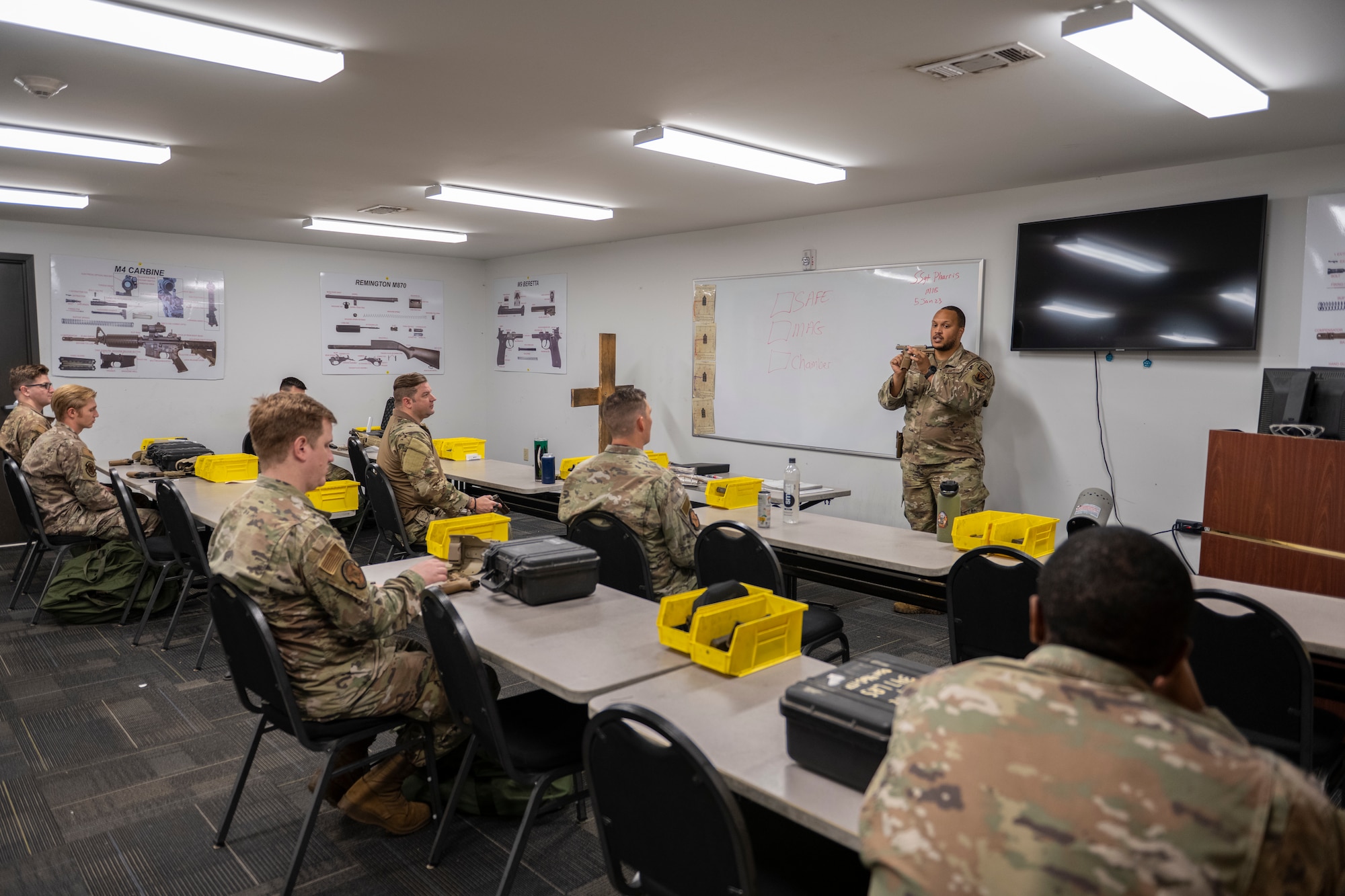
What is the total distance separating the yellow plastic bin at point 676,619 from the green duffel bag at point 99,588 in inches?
153

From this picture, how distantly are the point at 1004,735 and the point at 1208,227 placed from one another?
4276 mm

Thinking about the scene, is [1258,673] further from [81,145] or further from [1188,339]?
[81,145]

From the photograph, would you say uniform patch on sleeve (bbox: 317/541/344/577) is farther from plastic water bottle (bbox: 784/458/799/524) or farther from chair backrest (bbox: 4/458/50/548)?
chair backrest (bbox: 4/458/50/548)

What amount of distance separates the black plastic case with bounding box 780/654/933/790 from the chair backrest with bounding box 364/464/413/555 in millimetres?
3373

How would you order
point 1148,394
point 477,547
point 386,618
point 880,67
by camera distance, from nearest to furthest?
point 386,618
point 477,547
point 880,67
point 1148,394

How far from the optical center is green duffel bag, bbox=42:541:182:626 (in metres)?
4.60

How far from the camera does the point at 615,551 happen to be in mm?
3062

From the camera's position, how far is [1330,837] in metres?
0.88

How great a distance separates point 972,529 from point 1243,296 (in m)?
2.24

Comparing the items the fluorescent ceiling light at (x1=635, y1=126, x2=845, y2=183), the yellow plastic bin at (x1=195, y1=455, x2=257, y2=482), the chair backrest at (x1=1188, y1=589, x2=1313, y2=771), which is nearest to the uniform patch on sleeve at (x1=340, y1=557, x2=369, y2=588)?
the chair backrest at (x1=1188, y1=589, x2=1313, y2=771)

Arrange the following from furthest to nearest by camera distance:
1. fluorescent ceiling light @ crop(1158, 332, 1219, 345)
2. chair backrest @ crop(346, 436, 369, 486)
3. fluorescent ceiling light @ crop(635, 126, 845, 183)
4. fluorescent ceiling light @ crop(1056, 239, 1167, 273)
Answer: chair backrest @ crop(346, 436, 369, 486), fluorescent ceiling light @ crop(1056, 239, 1167, 273), fluorescent ceiling light @ crop(1158, 332, 1219, 345), fluorescent ceiling light @ crop(635, 126, 845, 183)

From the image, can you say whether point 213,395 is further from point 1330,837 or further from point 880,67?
point 1330,837

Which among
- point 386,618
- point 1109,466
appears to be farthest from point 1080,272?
point 386,618

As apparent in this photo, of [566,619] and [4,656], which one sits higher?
[566,619]
